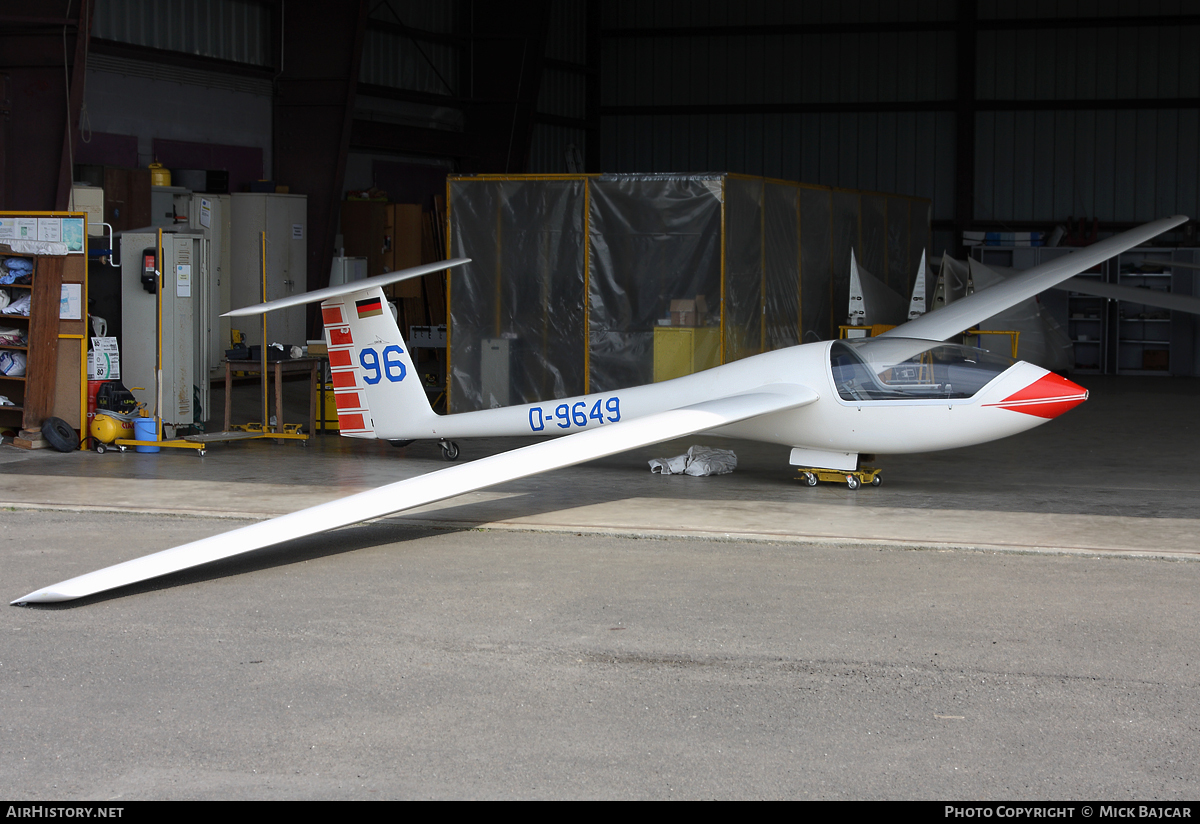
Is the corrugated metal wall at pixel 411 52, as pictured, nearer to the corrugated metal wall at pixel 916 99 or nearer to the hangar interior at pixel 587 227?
the hangar interior at pixel 587 227

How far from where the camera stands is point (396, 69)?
21859mm

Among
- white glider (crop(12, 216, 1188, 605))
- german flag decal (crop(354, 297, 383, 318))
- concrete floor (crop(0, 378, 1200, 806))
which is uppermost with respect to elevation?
german flag decal (crop(354, 297, 383, 318))

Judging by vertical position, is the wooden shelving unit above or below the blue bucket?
above

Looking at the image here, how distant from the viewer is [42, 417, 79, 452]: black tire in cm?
1156

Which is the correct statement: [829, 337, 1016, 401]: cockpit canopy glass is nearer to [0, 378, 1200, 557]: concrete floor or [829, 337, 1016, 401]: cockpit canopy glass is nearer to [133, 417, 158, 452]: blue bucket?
[0, 378, 1200, 557]: concrete floor

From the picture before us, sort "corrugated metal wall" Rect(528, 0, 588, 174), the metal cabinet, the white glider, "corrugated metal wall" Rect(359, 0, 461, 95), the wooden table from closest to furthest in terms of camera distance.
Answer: the white glider, the wooden table, the metal cabinet, "corrugated metal wall" Rect(359, 0, 461, 95), "corrugated metal wall" Rect(528, 0, 588, 174)

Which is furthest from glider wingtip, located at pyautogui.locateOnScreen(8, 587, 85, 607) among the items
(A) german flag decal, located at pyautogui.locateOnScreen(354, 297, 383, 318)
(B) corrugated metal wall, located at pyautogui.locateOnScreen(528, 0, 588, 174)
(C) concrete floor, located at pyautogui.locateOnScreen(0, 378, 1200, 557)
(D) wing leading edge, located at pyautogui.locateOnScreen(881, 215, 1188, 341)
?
(B) corrugated metal wall, located at pyautogui.locateOnScreen(528, 0, 588, 174)

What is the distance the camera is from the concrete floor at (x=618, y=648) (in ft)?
13.3

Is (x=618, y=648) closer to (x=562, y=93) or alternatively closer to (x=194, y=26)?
(x=194, y=26)

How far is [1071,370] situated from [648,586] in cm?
1590

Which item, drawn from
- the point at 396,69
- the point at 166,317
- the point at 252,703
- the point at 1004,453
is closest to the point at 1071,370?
the point at 1004,453

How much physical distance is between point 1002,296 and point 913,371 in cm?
313

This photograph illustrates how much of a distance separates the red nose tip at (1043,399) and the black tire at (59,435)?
8.56 metres

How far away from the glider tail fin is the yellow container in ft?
24.8
